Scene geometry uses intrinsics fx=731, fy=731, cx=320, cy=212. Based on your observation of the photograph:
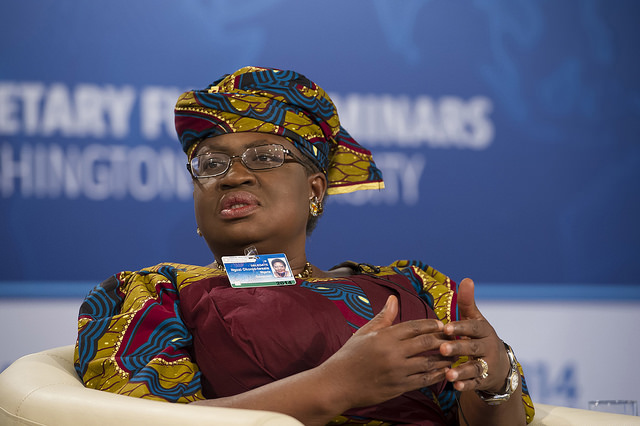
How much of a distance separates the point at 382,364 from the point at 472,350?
0.19 metres

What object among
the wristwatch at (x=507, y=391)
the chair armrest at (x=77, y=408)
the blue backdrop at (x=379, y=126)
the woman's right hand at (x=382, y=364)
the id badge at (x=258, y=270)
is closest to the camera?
the chair armrest at (x=77, y=408)

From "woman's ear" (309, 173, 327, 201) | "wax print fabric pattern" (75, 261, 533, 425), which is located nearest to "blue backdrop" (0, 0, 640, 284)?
"woman's ear" (309, 173, 327, 201)

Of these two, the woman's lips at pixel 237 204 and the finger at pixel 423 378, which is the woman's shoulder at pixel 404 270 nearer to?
the woman's lips at pixel 237 204

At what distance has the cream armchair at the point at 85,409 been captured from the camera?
3.46 feet

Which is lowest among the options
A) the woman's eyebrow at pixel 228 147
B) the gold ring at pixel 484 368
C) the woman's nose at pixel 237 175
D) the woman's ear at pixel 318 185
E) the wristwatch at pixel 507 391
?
the wristwatch at pixel 507 391

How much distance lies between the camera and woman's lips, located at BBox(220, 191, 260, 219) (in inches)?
66.4

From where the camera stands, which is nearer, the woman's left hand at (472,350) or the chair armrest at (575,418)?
the woman's left hand at (472,350)

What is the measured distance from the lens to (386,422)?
1.48 m

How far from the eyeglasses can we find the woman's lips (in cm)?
6

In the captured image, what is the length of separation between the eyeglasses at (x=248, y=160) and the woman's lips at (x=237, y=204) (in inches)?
2.5

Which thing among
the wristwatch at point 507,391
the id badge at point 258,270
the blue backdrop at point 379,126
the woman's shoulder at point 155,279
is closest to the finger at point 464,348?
the wristwatch at point 507,391

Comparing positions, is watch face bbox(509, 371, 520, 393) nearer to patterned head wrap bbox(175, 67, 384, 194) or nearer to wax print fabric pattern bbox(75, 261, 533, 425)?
wax print fabric pattern bbox(75, 261, 533, 425)

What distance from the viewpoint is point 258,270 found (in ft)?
5.25

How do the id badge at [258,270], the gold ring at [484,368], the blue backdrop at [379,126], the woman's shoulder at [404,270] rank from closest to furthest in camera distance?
1. the gold ring at [484,368]
2. the id badge at [258,270]
3. the woman's shoulder at [404,270]
4. the blue backdrop at [379,126]
